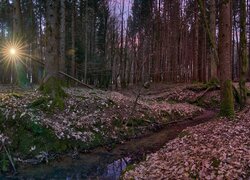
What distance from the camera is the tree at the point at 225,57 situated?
10219 millimetres

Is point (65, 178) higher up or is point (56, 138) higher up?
point (56, 138)

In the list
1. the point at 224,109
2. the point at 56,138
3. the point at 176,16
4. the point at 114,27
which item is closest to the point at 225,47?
the point at 224,109

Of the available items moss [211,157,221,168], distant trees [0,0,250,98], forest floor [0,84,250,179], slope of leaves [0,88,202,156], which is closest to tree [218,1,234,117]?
forest floor [0,84,250,179]

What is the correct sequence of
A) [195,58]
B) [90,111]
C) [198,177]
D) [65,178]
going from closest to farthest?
[198,177]
[65,178]
[90,111]
[195,58]

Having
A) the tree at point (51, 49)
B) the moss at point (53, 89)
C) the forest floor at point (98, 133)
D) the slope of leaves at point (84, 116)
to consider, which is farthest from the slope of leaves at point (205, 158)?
the tree at point (51, 49)

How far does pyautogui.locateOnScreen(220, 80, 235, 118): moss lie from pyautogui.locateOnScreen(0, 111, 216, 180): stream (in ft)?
7.69

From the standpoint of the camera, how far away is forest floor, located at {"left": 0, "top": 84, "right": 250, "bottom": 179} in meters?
6.72

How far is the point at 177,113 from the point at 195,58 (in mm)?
14060

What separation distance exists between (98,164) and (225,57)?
19.3ft

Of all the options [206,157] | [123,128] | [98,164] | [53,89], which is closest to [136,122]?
[123,128]

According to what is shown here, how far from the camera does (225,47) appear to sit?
1033 cm

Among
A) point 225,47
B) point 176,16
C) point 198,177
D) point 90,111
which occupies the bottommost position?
point 198,177

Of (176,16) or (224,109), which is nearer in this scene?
(224,109)

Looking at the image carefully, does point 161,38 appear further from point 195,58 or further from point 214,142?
point 214,142
